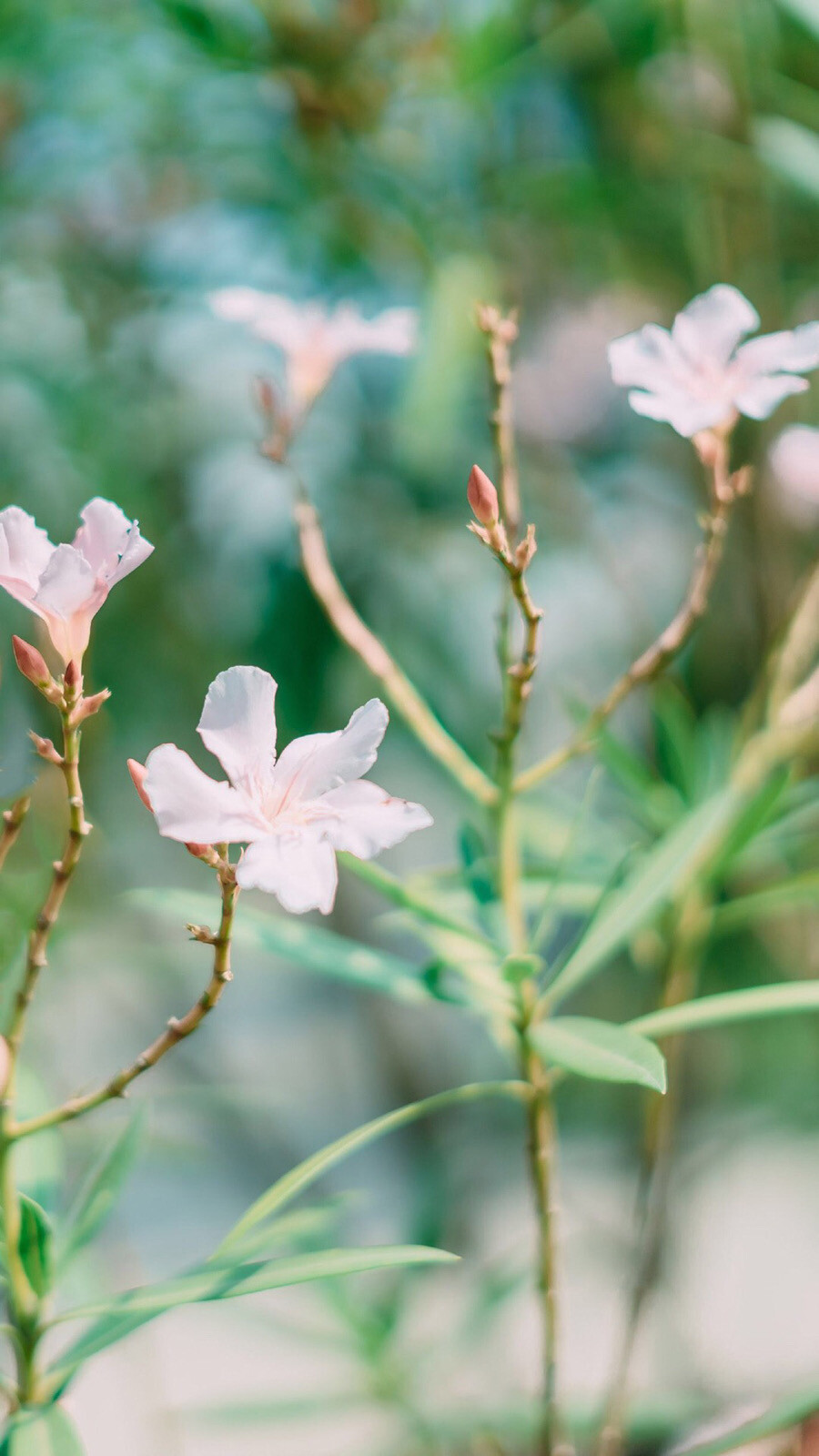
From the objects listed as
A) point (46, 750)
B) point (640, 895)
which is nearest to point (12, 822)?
point (46, 750)

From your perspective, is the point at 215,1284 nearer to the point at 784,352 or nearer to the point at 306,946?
the point at 306,946

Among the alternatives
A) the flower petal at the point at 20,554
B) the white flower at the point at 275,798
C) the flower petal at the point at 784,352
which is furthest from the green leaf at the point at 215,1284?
the flower petal at the point at 784,352

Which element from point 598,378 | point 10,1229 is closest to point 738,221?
point 598,378

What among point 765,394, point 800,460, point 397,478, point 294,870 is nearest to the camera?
point 294,870

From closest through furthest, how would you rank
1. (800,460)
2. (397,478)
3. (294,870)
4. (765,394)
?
(294,870), (765,394), (800,460), (397,478)

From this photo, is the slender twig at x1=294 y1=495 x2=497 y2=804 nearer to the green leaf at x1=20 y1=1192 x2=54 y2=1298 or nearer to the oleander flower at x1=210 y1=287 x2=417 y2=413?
the oleander flower at x1=210 y1=287 x2=417 y2=413

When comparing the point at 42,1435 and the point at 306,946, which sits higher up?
the point at 306,946

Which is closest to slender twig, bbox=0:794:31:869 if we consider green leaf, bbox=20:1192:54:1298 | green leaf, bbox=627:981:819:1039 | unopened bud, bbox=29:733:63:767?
unopened bud, bbox=29:733:63:767

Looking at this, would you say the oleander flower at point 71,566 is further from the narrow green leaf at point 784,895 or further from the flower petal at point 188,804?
the narrow green leaf at point 784,895
